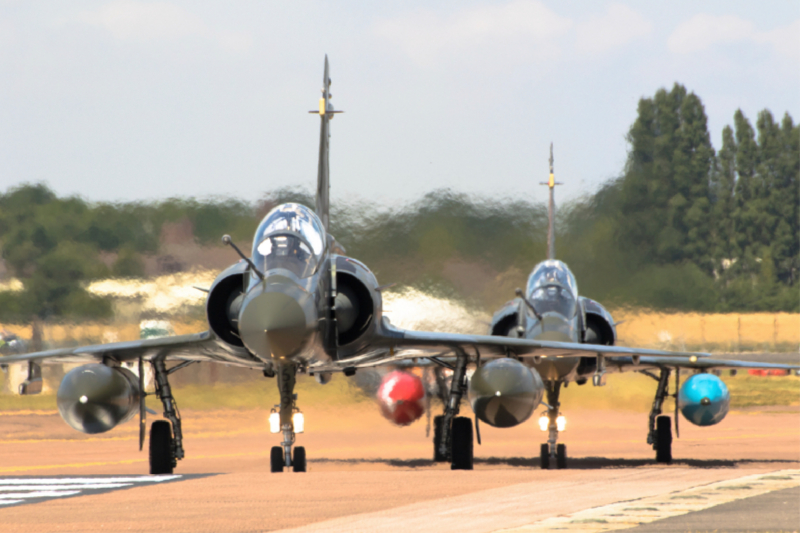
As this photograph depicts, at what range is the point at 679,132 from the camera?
90.8 ft

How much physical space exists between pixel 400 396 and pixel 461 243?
340 centimetres

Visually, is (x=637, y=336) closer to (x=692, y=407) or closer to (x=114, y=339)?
(x=692, y=407)

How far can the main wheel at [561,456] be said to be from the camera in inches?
628

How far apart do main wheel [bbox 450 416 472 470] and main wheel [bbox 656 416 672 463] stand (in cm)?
483

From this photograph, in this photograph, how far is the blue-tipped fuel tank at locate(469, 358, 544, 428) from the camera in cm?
1298

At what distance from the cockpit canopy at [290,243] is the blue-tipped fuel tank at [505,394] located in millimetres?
2701

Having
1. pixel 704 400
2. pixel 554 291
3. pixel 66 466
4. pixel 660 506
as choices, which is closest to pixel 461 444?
pixel 554 291

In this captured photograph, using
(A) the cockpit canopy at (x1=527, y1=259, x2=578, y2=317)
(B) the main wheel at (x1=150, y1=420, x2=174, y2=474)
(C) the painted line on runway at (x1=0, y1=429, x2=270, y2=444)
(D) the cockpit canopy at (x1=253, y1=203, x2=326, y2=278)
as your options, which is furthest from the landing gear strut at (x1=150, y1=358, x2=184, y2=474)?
(C) the painted line on runway at (x1=0, y1=429, x2=270, y2=444)

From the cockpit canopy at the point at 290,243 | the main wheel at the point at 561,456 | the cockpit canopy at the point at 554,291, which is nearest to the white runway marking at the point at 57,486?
the cockpit canopy at the point at 290,243

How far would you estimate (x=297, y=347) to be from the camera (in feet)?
36.6

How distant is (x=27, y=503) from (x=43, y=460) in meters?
8.63

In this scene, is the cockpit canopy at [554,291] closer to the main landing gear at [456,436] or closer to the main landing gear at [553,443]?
the main landing gear at [553,443]

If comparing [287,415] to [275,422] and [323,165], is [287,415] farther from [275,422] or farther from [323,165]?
[323,165]

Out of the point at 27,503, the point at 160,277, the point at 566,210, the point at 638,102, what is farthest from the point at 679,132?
the point at 27,503
